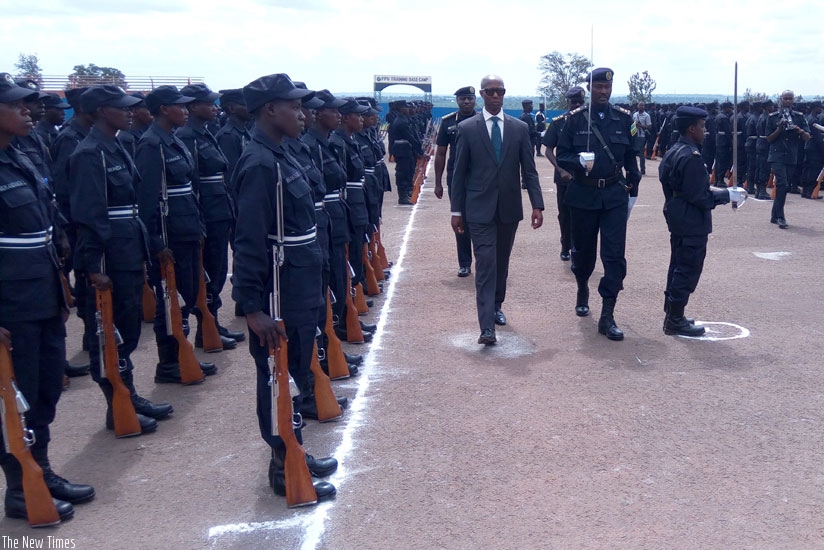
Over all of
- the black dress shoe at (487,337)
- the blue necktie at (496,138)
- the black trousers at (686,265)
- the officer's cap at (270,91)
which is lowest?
the black dress shoe at (487,337)

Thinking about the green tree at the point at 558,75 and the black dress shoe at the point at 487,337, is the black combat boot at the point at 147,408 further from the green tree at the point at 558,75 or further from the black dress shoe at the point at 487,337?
the green tree at the point at 558,75

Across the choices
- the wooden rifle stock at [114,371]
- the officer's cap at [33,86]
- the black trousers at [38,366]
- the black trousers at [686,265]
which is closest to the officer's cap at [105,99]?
the officer's cap at [33,86]

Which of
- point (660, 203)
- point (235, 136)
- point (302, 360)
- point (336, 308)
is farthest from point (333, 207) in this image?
point (660, 203)

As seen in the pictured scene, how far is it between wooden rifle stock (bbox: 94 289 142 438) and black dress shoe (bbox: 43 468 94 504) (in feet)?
2.94

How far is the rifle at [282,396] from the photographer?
4070mm

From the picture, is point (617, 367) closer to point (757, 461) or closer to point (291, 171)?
point (757, 461)

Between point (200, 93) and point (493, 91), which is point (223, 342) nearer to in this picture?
point (200, 93)

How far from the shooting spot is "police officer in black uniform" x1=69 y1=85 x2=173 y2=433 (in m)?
5.06

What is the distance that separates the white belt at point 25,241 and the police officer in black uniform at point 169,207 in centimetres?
176

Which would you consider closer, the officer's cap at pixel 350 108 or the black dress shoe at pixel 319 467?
the black dress shoe at pixel 319 467

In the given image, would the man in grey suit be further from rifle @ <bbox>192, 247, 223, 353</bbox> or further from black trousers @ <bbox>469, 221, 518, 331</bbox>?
rifle @ <bbox>192, 247, 223, 353</bbox>

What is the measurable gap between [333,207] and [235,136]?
1.96 metres

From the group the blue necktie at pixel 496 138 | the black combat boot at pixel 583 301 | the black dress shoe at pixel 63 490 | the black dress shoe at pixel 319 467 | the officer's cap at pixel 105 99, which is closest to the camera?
the black dress shoe at pixel 63 490

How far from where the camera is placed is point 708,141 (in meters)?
19.8
